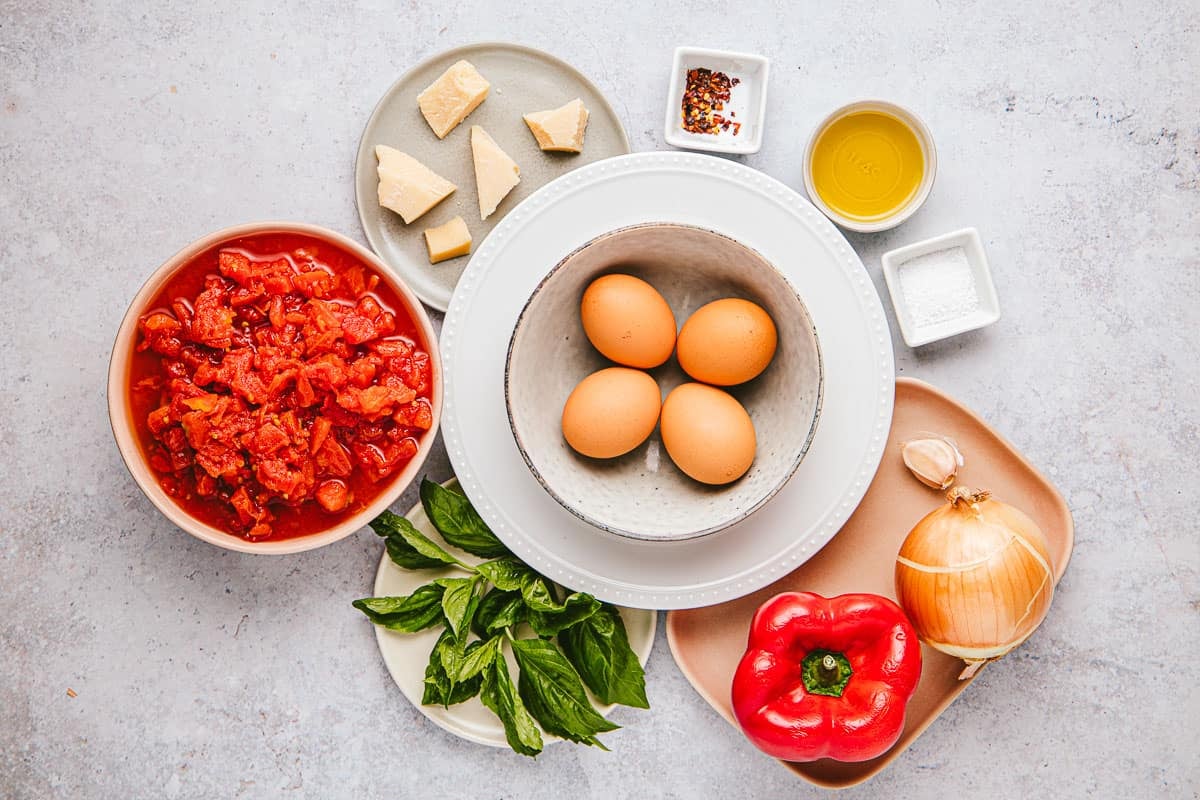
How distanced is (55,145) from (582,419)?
1185 millimetres

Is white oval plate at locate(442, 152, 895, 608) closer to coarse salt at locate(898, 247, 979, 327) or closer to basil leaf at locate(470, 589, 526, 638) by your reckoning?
basil leaf at locate(470, 589, 526, 638)

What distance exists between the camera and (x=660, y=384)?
138 cm

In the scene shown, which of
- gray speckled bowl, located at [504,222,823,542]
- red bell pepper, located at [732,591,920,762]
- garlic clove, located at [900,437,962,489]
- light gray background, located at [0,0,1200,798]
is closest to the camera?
gray speckled bowl, located at [504,222,823,542]

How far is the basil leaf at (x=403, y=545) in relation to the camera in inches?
55.4

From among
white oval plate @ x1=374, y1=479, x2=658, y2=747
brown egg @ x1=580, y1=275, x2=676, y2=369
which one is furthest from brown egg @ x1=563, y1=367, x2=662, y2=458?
white oval plate @ x1=374, y1=479, x2=658, y2=747

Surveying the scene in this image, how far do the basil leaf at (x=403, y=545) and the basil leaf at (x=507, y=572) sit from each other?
0.21ft

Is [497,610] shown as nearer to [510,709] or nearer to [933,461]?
[510,709]

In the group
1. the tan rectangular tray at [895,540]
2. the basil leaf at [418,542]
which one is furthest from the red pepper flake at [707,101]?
the basil leaf at [418,542]

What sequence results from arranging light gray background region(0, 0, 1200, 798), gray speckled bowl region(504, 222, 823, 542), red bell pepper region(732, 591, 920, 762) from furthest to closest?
1. light gray background region(0, 0, 1200, 798)
2. red bell pepper region(732, 591, 920, 762)
3. gray speckled bowl region(504, 222, 823, 542)

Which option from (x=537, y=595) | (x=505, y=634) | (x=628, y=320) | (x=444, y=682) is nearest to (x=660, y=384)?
(x=628, y=320)

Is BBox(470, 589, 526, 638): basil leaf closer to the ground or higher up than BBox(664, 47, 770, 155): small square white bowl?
closer to the ground

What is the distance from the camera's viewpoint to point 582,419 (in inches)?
48.9

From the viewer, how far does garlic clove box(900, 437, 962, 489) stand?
Result: 4.72ft

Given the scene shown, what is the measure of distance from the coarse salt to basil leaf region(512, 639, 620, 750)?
0.88 meters
